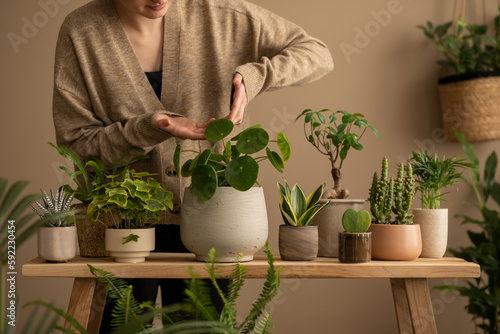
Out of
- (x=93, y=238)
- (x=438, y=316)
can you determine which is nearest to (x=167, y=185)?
(x=93, y=238)

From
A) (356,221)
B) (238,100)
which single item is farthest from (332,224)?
(238,100)

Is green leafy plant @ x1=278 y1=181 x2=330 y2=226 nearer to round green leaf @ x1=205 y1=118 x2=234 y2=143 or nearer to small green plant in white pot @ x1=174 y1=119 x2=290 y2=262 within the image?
small green plant in white pot @ x1=174 y1=119 x2=290 y2=262

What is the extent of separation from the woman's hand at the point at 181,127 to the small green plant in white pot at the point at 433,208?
51 centimetres

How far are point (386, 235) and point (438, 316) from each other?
1.73 metres

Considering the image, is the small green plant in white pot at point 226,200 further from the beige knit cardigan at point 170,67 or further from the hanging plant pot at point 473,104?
the hanging plant pot at point 473,104

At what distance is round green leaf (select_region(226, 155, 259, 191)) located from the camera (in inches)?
44.5

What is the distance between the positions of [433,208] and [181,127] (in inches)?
25.3

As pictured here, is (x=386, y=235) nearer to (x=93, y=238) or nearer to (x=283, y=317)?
(x=93, y=238)

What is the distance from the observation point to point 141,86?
4.93 ft

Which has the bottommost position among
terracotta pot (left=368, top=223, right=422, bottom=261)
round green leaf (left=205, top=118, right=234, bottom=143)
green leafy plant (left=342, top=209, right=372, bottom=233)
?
terracotta pot (left=368, top=223, right=422, bottom=261)

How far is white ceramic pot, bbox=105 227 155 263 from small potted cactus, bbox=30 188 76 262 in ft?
0.26

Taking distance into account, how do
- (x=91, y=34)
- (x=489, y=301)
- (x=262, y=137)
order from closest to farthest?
(x=262, y=137) → (x=91, y=34) → (x=489, y=301)

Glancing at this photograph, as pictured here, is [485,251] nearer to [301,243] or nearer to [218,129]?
[301,243]

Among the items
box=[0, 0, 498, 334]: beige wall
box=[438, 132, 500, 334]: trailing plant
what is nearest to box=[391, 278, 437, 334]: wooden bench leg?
box=[438, 132, 500, 334]: trailing plant
